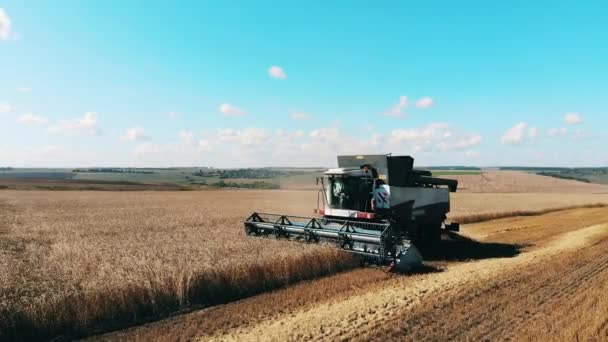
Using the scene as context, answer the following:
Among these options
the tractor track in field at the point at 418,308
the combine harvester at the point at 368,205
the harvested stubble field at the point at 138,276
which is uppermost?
the combine harvester at the point at 368,205

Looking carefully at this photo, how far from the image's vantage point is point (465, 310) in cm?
754

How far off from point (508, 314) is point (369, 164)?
7.81 metres

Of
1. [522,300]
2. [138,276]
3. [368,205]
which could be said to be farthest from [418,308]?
[368,205]

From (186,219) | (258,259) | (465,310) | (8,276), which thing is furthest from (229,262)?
(186,219)

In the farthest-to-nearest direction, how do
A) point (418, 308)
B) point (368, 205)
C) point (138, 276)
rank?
point (368, 205)
point (138, 276)
point (418, 308)

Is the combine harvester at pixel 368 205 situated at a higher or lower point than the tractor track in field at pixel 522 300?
higher

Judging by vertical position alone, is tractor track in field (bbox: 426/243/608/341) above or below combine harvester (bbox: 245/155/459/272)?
below

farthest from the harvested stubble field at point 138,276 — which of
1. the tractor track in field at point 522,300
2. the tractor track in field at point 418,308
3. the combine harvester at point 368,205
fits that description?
the tractor track in field at point 522,300

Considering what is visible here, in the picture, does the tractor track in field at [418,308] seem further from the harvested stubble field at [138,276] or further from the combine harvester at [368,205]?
the combine harvester at [368,205]

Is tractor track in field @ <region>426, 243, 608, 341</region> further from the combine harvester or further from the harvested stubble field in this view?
the combine harvester

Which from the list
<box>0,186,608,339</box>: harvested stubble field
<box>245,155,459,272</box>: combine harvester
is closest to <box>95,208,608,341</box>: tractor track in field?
<box>0,186,608,339</box>: harvested stubble field

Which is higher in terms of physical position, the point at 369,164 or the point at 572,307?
the point at 369,164

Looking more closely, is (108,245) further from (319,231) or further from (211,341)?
(211,341)

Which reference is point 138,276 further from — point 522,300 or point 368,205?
point 368,205
